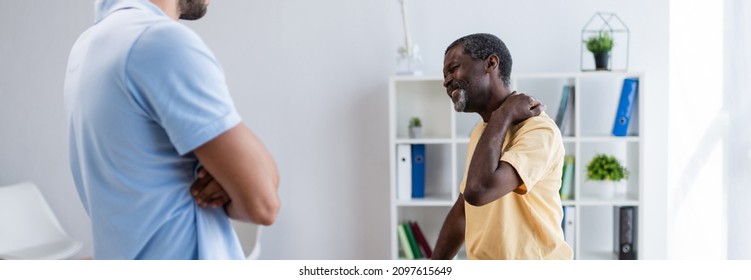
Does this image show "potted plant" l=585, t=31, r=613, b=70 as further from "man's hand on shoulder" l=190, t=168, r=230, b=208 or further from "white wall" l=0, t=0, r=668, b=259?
"man's hand on shoulder" l=190, t=168, r=230, b=208

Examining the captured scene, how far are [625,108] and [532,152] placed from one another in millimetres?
1441

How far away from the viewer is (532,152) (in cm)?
125

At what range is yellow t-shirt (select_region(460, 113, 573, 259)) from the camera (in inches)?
49.4

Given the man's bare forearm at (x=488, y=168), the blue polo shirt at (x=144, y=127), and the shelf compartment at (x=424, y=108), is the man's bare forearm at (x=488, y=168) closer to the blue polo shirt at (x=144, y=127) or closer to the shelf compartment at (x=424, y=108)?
the blue polo shirt at (x=144, y=127)

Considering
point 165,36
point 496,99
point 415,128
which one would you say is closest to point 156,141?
point 165,36

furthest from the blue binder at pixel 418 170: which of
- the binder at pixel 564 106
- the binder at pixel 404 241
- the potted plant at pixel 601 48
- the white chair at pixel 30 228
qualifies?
the white chair at pixel 30 228

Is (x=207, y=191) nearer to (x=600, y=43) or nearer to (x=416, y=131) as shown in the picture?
(x=416, y=131)

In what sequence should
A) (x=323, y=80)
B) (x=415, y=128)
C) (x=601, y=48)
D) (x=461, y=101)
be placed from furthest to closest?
(x=323, y=80), (x=415, y=128), (x=601, y=48), (x=461, y=101)

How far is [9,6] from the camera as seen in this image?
7.87ft

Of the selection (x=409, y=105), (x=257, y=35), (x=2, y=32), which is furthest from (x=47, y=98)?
(x=409, y=105)

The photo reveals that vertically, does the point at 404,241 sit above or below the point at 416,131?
below
